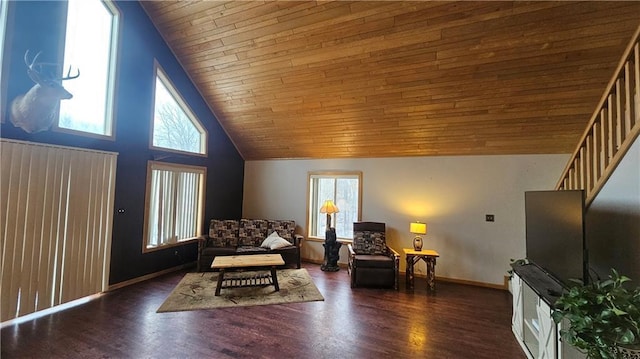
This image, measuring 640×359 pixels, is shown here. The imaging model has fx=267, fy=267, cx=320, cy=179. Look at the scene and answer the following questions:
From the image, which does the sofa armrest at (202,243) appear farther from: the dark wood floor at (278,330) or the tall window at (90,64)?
the tall window at (90,64)

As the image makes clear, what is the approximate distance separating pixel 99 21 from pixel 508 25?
17.2 ft

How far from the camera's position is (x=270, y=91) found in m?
4.53

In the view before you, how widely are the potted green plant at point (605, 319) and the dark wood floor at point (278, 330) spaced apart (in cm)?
114

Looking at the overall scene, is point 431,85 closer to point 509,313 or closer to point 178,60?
point 509,313

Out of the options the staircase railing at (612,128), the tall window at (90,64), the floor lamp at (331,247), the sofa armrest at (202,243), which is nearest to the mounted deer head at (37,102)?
the tall window at (90,64)

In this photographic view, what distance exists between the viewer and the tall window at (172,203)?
4434 millimetres

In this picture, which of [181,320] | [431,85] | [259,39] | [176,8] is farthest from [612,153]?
[176,8]

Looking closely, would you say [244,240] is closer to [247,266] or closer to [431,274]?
[247,266]

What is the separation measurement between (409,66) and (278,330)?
11.8ft

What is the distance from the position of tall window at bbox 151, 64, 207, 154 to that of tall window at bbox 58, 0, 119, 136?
0.71 m

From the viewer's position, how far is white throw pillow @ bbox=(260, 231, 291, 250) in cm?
506

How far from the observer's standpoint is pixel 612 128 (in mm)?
2348

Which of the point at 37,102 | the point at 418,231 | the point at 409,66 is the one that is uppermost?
the point at 409,66

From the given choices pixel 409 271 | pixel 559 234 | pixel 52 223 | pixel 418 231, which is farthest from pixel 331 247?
pixel 52 223
